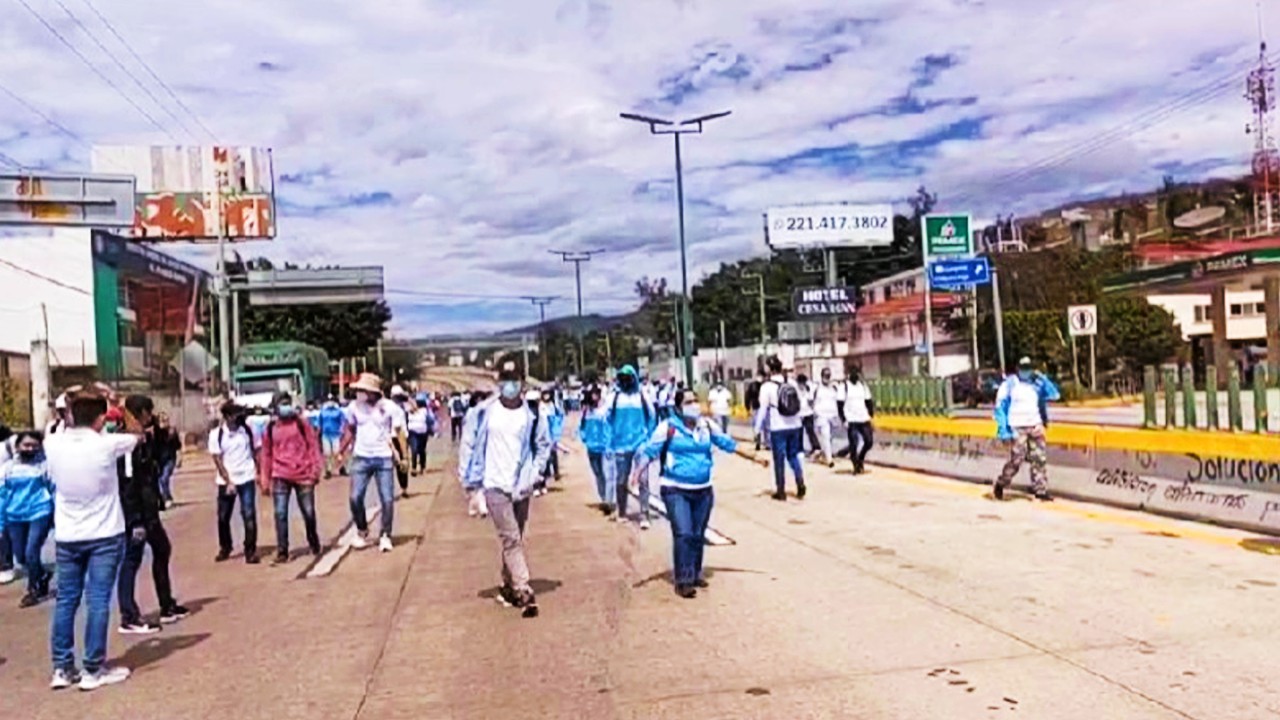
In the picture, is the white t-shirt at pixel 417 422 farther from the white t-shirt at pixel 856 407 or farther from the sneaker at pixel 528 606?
the sneaker at pixel 528 606

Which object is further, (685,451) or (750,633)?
(685,451)

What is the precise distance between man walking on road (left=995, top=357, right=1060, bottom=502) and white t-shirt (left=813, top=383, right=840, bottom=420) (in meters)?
7.45

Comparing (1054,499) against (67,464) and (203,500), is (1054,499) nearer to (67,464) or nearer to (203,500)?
(67,464)

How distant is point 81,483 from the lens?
7820 millimetres

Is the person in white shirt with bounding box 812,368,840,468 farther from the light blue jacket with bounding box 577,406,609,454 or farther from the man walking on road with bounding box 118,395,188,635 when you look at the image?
the man walking on road with bounding box 118,395,188,635

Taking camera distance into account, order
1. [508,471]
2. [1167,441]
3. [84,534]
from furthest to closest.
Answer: [1167,441], [508,471], [84,534]

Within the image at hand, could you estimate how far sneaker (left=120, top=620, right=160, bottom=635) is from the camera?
952cm

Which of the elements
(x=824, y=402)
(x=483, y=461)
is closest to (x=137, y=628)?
(x=483, y=461)

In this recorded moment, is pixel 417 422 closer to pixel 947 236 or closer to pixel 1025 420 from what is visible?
pixel 1025 420

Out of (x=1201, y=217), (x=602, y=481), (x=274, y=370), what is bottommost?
(x=602, y=481)

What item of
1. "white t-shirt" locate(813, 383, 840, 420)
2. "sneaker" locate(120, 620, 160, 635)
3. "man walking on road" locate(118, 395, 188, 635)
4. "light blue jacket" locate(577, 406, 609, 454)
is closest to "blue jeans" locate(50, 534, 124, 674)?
"man walking on road" locate(118, 395, 188, 635)

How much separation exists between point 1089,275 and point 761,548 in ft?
216

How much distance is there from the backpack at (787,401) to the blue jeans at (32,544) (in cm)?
849

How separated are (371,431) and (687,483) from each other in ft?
14.6
